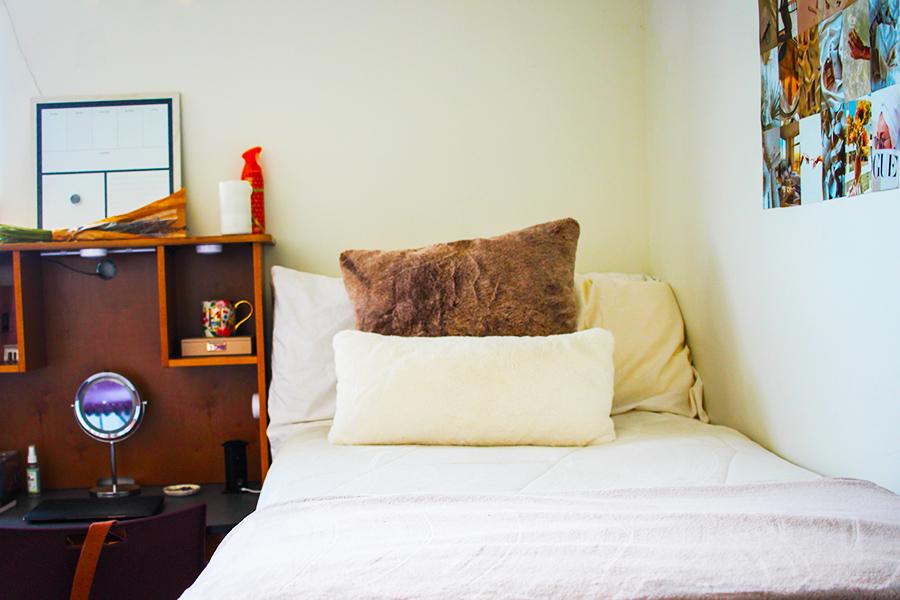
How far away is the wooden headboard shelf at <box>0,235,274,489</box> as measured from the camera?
8.46 feet

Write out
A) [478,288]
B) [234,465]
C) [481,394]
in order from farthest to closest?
[234,465]
[478,288]
[481,394]

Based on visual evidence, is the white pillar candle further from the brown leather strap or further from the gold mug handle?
the brown leather strap

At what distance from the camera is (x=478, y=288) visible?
7.22 ft

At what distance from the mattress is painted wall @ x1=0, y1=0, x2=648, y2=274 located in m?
0.88

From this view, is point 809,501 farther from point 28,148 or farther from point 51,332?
point 28,148

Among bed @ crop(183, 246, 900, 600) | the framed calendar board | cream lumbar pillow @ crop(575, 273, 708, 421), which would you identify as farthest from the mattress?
the framed calendar board

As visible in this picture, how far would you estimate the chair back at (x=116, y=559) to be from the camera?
174 centimetres

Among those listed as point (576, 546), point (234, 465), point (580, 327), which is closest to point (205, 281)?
point (234, 465)

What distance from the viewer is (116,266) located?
8.51ft

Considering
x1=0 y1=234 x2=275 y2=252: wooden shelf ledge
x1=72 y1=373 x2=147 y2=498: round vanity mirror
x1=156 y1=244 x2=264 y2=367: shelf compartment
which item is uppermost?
x1=0 y1=234 x2=275 y2=252: wooden shelf ledge

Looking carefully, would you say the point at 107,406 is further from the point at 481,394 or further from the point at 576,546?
the point at 576,546

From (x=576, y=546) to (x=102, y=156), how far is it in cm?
206

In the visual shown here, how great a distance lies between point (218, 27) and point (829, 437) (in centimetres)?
209

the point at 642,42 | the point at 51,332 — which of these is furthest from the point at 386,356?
the point at 642,42
